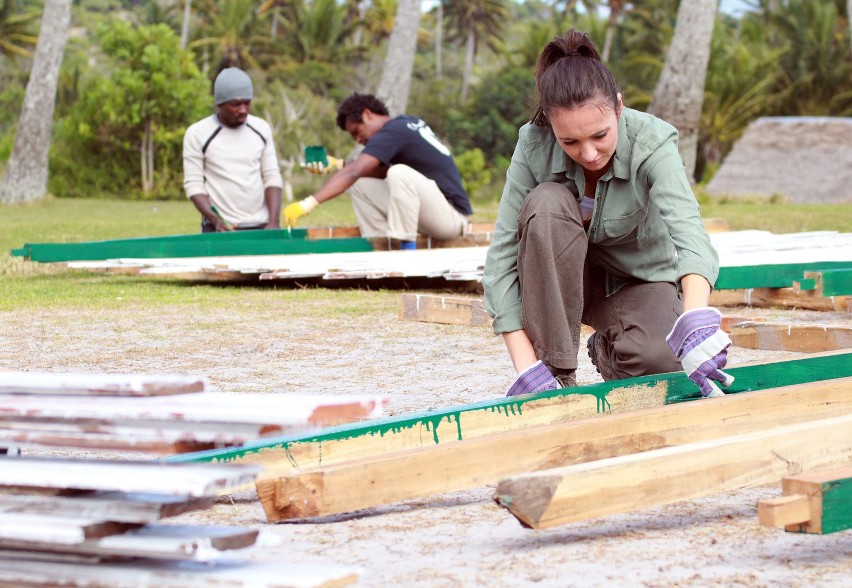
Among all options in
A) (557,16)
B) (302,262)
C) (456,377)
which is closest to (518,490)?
(456,377)

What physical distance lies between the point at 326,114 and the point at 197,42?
14505mm

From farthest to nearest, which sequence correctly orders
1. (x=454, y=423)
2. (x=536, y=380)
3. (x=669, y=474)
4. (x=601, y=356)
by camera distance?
(x=601, y=356)
(x=536, y=380)
(x=454, y=423)
(x=669, y=474)

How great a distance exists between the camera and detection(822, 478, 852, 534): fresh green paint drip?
6.95 feet

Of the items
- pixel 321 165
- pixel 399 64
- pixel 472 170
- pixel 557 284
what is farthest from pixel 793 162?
pixel 557 284

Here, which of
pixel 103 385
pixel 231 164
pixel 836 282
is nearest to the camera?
pixel 103 385

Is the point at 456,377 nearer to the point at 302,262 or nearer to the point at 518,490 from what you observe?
the point at 518,490

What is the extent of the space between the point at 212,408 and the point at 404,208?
6775 millimetres

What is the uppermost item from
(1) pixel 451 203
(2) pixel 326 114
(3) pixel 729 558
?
(2) pixel 326 114

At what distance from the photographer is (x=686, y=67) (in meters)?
17.4

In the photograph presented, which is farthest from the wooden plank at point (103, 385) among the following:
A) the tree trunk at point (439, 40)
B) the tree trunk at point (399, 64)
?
the tree trunk at point (439, 40)

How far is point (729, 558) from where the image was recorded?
7.67ft

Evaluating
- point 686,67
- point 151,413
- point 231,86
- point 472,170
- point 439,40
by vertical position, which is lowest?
point 151,413

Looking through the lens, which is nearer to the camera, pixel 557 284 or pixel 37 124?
pixel 557 284

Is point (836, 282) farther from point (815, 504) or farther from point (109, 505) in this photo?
point (109, 505)
